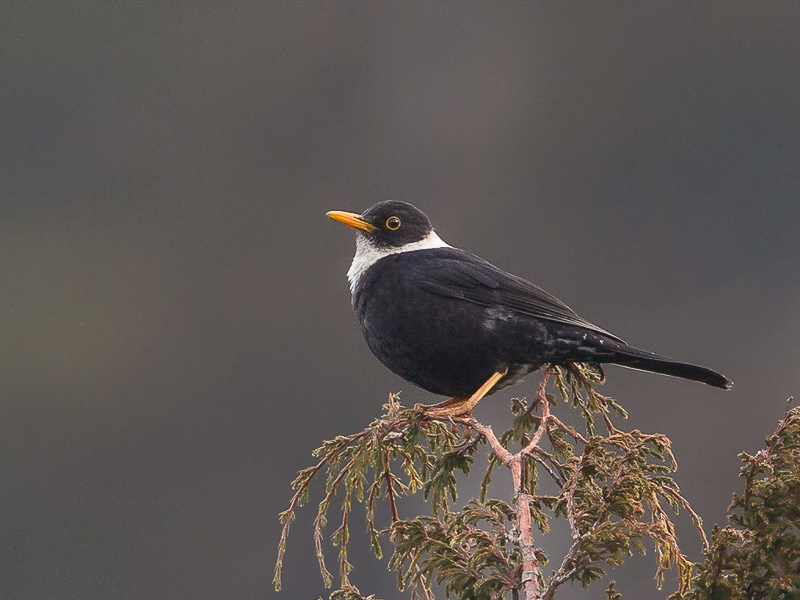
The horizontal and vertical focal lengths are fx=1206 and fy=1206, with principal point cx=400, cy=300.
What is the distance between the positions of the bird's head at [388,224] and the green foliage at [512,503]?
4.52ft

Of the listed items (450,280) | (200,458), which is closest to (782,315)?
(200,458)

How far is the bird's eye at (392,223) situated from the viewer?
5.69 m

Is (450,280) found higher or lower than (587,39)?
lower

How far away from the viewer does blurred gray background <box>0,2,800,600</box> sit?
40938 millimetres

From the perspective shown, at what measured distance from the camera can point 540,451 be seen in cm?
384

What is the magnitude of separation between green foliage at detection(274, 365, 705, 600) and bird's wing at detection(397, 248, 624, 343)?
467 millimetres

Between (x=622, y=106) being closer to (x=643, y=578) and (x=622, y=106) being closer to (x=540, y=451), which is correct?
(x=643, y=578)

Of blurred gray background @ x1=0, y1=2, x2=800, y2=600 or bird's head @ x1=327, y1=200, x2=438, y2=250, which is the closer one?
bird's head @ x1=327, y1=200, x2=438, y2=250

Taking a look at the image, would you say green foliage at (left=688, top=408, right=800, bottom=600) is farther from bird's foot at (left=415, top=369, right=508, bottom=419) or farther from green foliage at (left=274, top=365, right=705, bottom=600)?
bird's foot at (left=415, top=369, right=508, bottom=419)

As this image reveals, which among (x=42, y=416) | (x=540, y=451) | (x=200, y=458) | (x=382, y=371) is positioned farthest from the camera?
(x=42, y=416)

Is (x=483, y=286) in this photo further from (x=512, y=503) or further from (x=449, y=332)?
(x=512, y=503)

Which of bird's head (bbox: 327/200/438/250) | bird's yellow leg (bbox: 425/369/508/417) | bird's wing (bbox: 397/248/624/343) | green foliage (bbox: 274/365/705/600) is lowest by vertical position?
green foliage (bbox: 274/365/705/600)

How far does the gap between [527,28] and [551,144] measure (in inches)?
513

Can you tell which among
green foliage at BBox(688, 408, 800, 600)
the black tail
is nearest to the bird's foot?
the black tail
